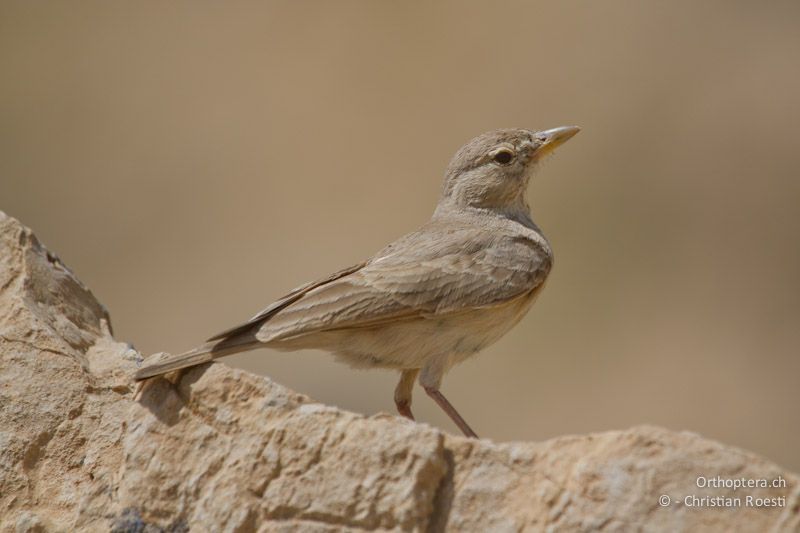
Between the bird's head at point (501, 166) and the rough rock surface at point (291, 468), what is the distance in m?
3.15

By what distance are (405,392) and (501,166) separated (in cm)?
184

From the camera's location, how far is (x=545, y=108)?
21.8m

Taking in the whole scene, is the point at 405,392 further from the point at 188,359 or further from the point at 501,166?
the point at 188,359

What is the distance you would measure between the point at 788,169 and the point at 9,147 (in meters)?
15.2

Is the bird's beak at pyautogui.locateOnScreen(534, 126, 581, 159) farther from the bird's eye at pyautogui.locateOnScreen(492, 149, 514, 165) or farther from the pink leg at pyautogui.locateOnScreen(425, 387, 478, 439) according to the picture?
the pink leg at pyautogui.locateOnScreen(425, 387, 478, 439)

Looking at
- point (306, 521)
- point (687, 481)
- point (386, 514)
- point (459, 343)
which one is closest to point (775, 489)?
point (687, 481)

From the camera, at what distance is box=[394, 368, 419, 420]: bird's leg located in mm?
8055

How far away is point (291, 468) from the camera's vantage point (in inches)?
227

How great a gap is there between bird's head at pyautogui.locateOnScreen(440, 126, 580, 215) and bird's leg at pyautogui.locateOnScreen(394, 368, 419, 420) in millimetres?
1498

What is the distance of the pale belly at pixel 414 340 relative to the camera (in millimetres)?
7340

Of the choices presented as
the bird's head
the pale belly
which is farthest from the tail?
the bird's head

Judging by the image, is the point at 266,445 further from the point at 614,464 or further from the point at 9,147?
the point at 9,147

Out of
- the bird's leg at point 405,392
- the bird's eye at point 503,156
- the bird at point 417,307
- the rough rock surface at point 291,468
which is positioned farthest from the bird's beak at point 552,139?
the rough rock surface at point 291,468

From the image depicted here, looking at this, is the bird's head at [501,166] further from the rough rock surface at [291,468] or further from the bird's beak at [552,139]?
the rough rock surface at [291,468]
